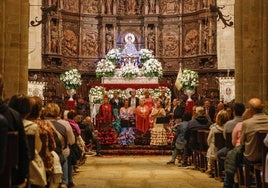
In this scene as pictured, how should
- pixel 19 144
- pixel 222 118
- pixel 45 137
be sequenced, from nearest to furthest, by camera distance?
pixel 19 144, pixel 45 137, pixel 222 118

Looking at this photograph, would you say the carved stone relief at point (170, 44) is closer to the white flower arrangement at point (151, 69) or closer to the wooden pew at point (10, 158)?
the white flower arrangement at point (151, 69)

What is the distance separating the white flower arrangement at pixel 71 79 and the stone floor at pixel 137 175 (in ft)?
25.3

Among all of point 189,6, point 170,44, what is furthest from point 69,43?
point 189,6

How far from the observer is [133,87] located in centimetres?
2209

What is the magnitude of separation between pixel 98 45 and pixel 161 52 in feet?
9.47

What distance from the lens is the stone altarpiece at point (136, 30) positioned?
26969mm

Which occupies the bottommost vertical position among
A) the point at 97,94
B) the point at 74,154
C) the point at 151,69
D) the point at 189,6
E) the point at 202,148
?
the point at 202,148

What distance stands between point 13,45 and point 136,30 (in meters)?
12.8

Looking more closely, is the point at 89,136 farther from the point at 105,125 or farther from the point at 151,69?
the point at 151,69

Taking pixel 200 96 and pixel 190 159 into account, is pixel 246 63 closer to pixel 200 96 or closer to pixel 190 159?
pixel 190 159

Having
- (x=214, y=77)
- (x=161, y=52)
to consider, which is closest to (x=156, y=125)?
(x=214, y=77)

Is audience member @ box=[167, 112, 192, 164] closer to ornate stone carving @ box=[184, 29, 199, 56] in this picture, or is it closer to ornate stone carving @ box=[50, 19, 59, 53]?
ornate stone carving @ box=[50, 19, 59, 53]

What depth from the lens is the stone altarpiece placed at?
27.0 meters

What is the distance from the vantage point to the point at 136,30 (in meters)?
28.4
